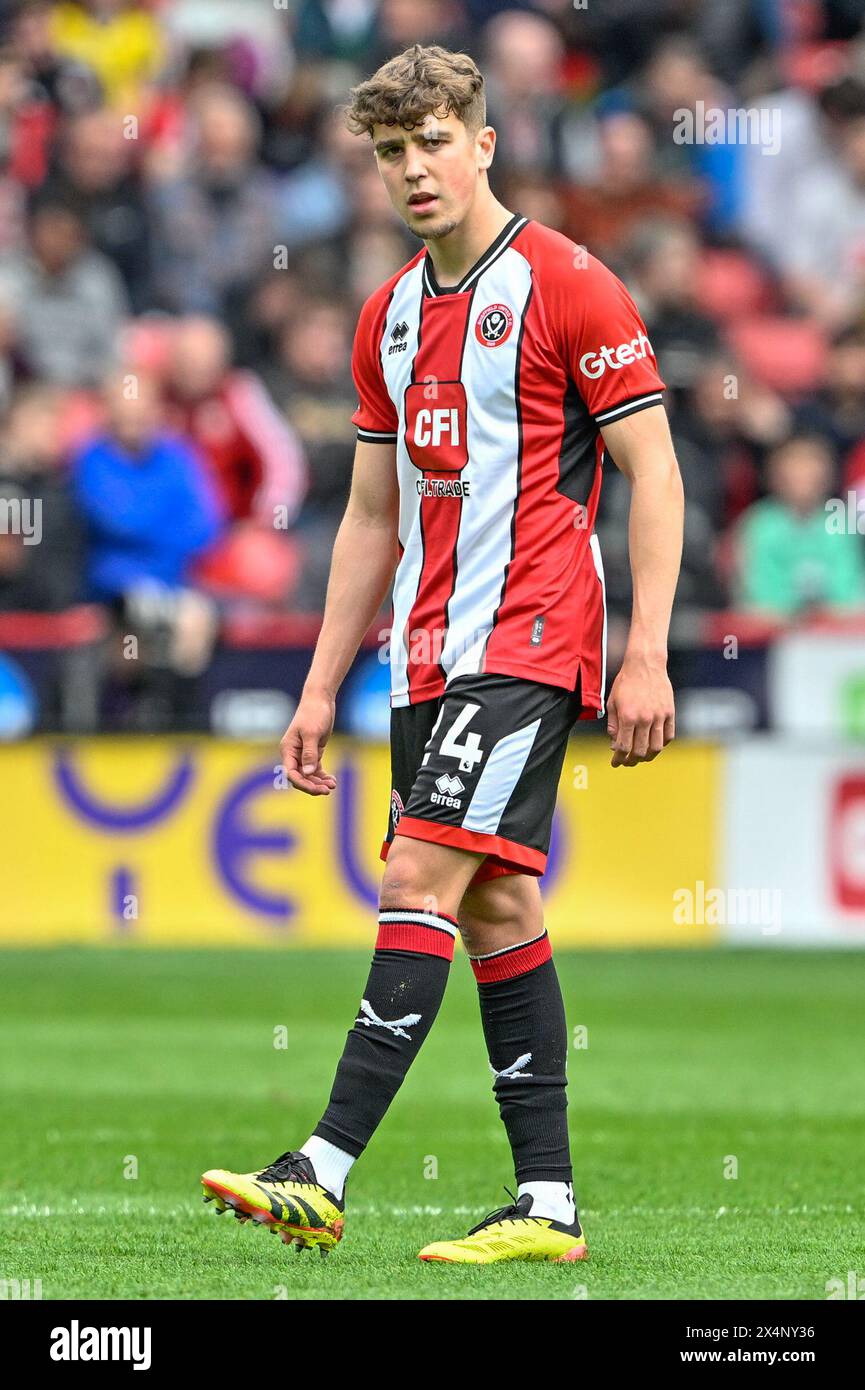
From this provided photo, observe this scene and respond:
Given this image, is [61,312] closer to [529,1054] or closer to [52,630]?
[52,630]

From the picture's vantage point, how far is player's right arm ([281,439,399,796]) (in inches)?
217

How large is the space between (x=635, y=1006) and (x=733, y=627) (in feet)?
10.1

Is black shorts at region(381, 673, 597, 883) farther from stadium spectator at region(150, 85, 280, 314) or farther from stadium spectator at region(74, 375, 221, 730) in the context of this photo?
stadium spectator at region(150, 85, 280, 314)

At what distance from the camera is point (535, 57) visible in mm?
16906

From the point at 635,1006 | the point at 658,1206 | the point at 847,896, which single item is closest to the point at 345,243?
the point at 847,896

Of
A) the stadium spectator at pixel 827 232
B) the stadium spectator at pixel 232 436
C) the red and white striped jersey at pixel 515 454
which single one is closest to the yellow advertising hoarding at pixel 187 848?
the stadium spectator at pixel 232 436

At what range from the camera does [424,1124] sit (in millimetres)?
7812

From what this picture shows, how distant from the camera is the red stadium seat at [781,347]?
1655 cm

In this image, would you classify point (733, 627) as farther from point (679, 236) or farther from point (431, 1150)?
point (431, 1150)

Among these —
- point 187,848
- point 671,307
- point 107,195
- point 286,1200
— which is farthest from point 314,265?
point 286,1200

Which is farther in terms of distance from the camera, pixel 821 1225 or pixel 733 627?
pixel 733 627

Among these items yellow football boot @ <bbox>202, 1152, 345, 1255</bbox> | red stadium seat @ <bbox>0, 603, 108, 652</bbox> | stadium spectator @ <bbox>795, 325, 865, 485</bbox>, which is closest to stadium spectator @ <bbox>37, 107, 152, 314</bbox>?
red stadium seat @ <bbox>0, 603, 108, 652</bbox>

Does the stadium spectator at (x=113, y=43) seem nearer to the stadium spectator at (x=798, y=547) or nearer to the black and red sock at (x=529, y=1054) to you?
the stadium spectator at (x=798, y=547)

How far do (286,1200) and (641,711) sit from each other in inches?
47.8
